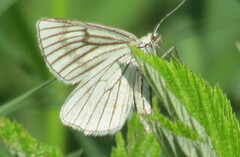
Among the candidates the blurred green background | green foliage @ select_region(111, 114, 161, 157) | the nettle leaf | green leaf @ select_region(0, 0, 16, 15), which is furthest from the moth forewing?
the nettle leaf

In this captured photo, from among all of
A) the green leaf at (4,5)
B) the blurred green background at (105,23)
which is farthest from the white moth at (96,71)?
the blurred green background at (105,23)

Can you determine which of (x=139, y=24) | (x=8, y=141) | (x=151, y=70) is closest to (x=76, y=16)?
(x=139, y=24)

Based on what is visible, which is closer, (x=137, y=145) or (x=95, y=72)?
(x=137, y=145)

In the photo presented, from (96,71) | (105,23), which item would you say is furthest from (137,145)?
(105,23)

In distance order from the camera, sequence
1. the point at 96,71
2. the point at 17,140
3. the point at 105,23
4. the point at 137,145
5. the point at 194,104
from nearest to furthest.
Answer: the point at 194,104 → the point at 17,140 → the point at 137,145 → the point at 96,71 → the point at 105,23

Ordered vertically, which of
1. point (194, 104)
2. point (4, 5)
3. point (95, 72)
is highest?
point (4, 5)

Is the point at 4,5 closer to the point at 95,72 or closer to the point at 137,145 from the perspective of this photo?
the point at 95,72

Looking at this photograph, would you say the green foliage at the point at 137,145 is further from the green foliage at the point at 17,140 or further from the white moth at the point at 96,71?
the green foliage at the point at 17,140
